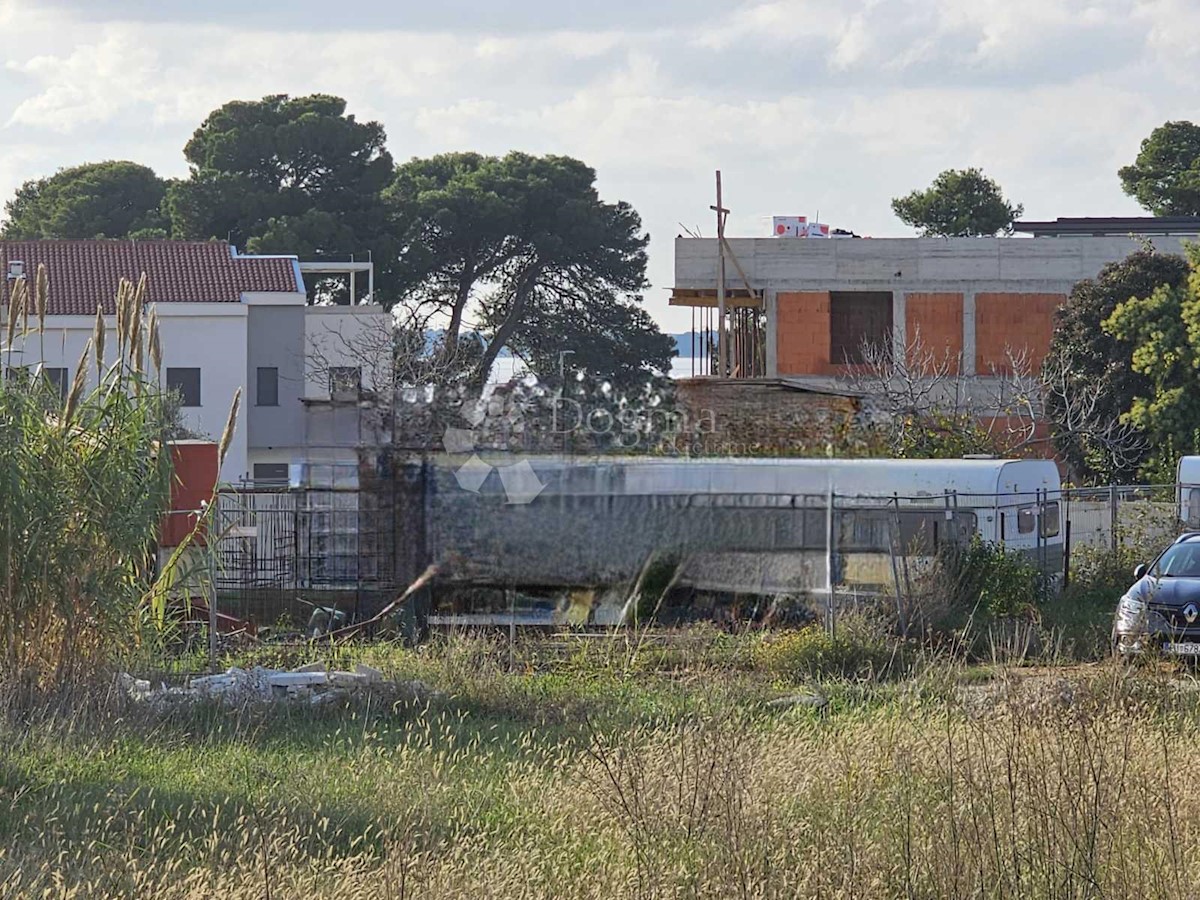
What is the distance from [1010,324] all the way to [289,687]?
3595 cm

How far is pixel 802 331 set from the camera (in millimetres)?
45656

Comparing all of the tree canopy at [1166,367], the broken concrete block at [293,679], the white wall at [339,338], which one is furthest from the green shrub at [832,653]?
the white wall at [339,338]

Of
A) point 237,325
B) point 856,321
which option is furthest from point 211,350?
point 856,321

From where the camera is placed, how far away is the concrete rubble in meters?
11.9

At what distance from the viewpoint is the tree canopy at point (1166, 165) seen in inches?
2675

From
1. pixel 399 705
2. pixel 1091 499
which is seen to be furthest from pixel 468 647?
pixel 1091 499

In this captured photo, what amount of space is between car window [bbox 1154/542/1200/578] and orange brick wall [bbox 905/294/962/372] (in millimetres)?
27622

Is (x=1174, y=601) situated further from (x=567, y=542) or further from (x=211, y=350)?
(x=211, y=350)

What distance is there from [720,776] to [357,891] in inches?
67.9

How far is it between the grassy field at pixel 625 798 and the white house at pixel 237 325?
37325mm

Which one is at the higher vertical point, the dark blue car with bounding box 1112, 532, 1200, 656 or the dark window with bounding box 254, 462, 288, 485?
the dark window with bounding box 254, 462, 288, 485

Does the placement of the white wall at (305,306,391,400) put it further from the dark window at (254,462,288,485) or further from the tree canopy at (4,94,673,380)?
the tree canopy at (4,94,673,380)

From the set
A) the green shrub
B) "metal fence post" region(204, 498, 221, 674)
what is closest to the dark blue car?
the green shrub

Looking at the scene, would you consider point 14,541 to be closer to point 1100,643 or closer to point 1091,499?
point 1100,643
